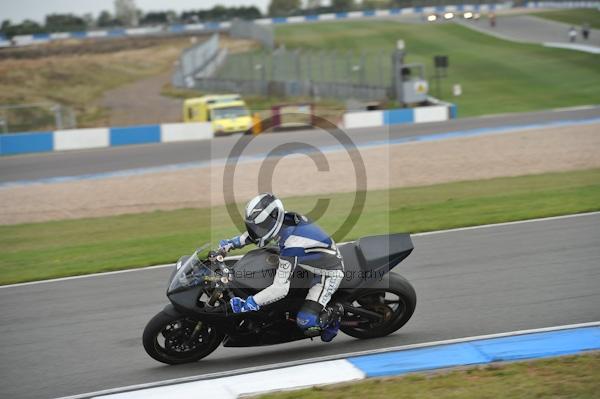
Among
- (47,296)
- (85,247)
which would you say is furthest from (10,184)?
(47,296)

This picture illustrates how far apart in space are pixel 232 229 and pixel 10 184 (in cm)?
1043

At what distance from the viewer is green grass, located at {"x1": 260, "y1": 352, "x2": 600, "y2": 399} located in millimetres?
6504

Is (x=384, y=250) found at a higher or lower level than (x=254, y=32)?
lower

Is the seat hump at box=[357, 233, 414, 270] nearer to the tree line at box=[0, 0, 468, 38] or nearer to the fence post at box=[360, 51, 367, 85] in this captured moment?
the fence post at box=[360, 51, 367, 85]

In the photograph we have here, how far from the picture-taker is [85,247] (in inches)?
574

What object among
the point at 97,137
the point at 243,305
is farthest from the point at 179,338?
the point at 97,137

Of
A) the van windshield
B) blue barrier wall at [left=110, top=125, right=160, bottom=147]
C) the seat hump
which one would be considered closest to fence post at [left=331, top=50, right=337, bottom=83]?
the van windshield

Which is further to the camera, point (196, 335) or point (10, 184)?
point (10, 184)

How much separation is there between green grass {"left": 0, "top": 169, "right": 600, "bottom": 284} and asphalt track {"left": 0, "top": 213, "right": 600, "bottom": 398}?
120 cm

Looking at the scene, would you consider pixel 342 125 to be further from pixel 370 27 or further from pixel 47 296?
pixel 370 27

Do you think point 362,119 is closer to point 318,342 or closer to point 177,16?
point 318,342

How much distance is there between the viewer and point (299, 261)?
8.01m

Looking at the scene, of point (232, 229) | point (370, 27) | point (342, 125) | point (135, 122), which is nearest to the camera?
point (232, 229)

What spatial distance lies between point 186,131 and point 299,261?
23.9 meters
